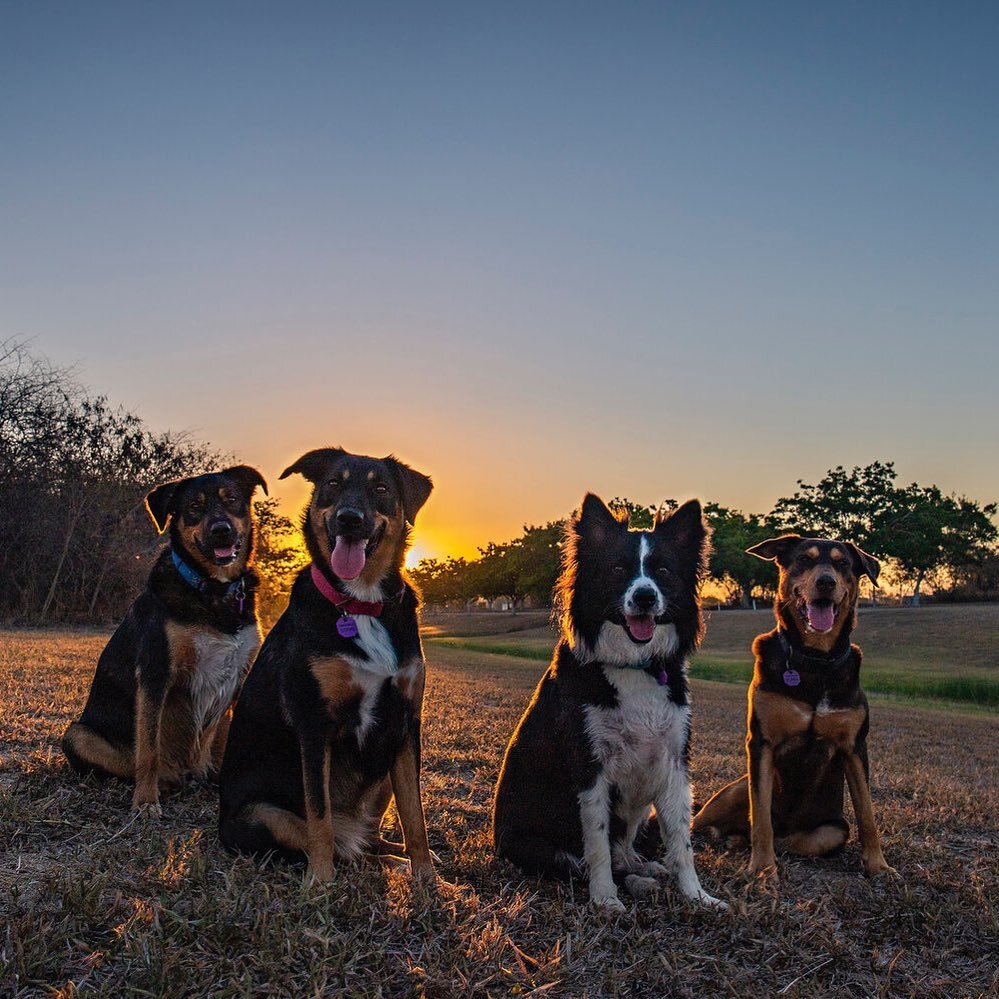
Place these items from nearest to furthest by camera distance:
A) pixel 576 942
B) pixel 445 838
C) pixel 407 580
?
pixel 576 942 → pixel 407 580 → pixel 445 838

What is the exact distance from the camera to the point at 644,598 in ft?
12.8

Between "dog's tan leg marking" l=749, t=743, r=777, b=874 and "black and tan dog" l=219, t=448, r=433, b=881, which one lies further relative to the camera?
"dog's tan leg marking" l=749, t=743, r=777, b=874

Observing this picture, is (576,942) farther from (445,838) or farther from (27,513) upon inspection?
(27,513)

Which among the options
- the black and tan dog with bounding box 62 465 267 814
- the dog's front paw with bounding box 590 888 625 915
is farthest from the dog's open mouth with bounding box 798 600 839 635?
the black and tan dog with bounding box 62 465 267 814

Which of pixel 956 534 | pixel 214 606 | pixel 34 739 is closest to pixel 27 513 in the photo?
pixel 34 739

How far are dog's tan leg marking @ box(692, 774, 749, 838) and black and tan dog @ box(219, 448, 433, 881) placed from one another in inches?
88.3

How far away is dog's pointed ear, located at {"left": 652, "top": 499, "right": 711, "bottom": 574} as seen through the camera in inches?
170

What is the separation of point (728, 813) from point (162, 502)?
414cm

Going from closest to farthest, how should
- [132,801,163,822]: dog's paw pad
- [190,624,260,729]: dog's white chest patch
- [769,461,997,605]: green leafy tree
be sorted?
[132,801,163,822]: dog's paw pad → [190,624,260,729]: dog's white chest patch → [769,461,997,605]: green leafy tree

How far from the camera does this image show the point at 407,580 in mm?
4113

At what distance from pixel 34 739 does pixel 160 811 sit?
2.55 metres

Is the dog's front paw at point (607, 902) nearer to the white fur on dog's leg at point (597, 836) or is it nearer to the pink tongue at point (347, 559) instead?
the white fur on dog's leg at point (597, 836)

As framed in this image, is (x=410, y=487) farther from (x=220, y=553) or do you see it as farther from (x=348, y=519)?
(x=220, y=553)

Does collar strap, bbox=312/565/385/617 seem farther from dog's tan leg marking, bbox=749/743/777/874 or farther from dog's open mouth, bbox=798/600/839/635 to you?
dog's open mouth, bbox=798/600/839/635
